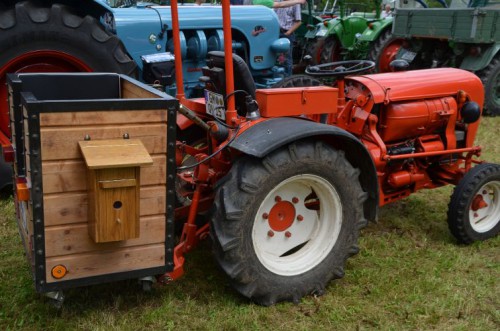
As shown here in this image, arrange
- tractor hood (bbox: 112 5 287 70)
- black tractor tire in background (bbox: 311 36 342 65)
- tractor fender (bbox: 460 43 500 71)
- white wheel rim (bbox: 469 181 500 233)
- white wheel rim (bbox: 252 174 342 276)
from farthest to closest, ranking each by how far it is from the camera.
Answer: black tractor tire in background (bbox: 311 36 342 65) → tractor fender (bbox: 460 43 500 71) → tractor hood (bbox: 112 5 287 70) → white wheel rim (bbox: 469 181 500 233) → white wheel rim (bbox: 252 174 342 276)

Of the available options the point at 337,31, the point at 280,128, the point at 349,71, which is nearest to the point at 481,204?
the point at 349,71

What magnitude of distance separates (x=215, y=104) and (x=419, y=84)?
4.72 feet

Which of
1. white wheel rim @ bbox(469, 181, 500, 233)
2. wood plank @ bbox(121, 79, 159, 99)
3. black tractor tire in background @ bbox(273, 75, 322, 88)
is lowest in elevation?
white wheel rim @ bbox(469, 181, 500, 233)

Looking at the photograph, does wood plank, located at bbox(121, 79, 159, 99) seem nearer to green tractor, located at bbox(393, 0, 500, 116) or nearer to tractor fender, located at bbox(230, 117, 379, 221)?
tractor fender, located at bbox(230, 117, 379, 221)

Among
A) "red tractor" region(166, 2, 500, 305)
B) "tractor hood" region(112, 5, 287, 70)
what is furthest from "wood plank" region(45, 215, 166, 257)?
"tractor hood" region(112, 5, 287, 70)

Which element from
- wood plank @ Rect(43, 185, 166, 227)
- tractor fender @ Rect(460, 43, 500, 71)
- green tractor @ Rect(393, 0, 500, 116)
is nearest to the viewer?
wood plank @ Rect(43, 185, 166, 227)

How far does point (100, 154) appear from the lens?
220 cm

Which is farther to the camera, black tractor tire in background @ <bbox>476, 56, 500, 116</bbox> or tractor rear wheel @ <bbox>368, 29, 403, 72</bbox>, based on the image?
tractor rear wheel @ <bbox>368, 29, 403, 72</bbox>

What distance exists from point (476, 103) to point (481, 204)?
2.26 feet

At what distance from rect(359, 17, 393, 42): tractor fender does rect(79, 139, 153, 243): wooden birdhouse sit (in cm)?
746

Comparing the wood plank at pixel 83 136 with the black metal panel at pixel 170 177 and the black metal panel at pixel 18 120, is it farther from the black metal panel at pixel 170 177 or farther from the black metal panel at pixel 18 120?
the black metal panel at pixel 18 120

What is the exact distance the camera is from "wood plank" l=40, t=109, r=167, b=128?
2.20 meters

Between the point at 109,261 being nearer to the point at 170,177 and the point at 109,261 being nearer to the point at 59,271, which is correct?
the point at 59,271

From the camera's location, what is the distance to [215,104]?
306 cm
